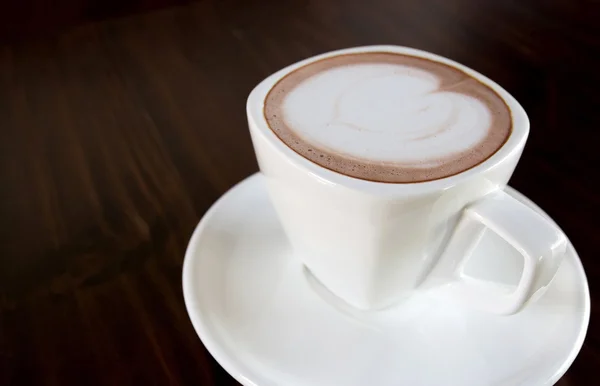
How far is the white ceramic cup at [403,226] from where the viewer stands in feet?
1.39

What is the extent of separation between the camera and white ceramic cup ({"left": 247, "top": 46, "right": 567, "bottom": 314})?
424 mm

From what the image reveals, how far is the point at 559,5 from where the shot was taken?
1.07 m

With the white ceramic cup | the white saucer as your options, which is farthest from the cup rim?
the white saucer

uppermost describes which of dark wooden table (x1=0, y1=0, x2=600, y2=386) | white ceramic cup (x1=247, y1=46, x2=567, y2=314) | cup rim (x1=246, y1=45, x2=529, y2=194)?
cup rim (x1=246, y1=45, x2=529, y2=194)

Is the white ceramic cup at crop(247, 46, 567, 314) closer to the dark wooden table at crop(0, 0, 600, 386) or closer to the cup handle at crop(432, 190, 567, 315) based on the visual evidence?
the cup handle at crop(432, 190, 567, 315)

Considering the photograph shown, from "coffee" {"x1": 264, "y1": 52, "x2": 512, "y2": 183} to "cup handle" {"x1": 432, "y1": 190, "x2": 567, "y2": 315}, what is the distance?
1.6 inches

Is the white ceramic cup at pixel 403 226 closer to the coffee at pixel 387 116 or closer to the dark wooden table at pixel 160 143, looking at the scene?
the coffee at pixel 387 116

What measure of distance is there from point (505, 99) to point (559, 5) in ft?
2.21

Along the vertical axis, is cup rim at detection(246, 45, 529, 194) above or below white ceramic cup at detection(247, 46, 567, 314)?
above

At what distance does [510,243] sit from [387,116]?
0.15m

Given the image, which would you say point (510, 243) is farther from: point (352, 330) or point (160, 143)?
point (160, 143)

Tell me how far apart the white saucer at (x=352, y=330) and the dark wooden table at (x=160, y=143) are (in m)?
0.03

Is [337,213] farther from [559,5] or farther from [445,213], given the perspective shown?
[559,5]

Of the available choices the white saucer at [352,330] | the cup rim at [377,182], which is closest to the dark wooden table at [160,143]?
the white saucer at [352,330]
